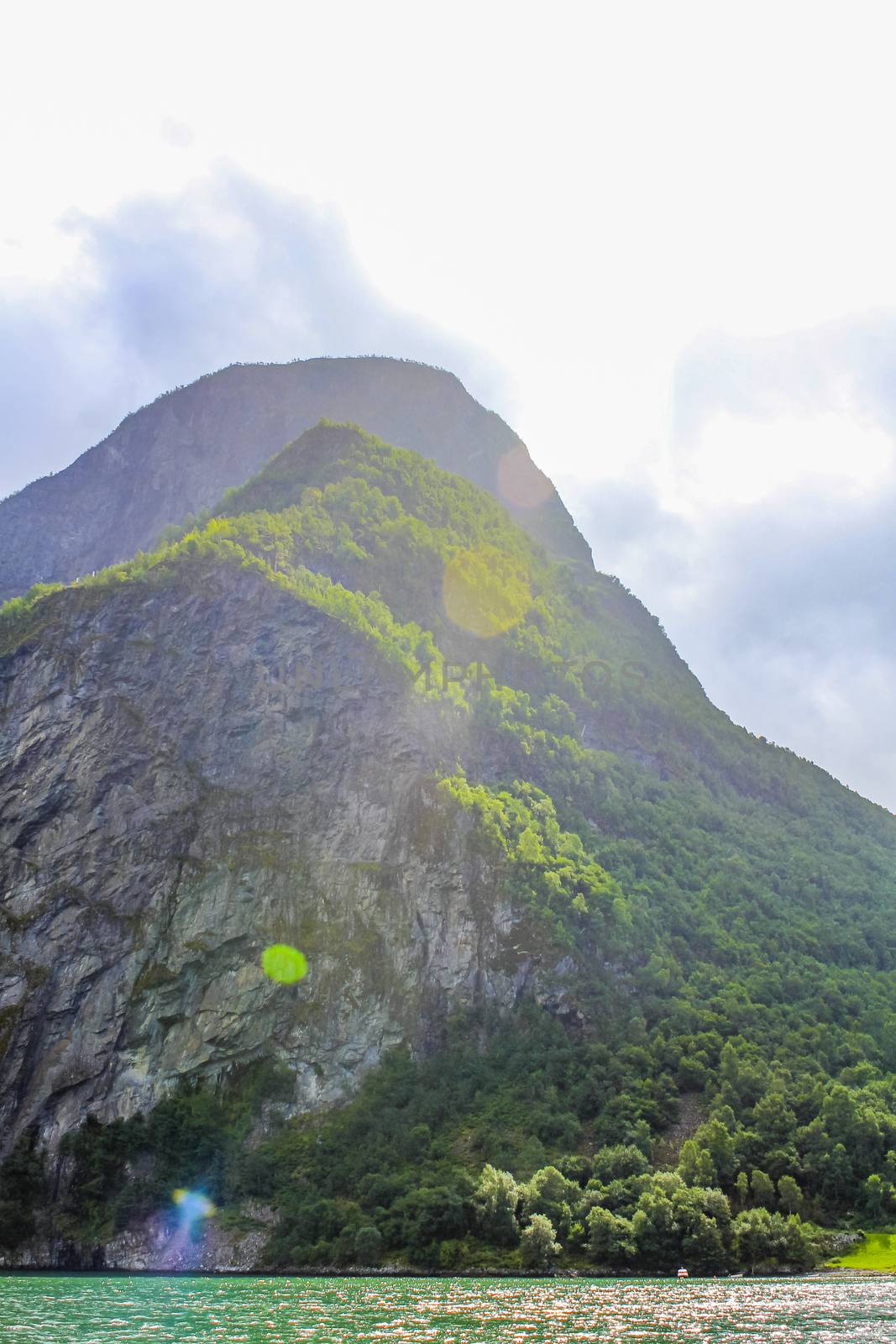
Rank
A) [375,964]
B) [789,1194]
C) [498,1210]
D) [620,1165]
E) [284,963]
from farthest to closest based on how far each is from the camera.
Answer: [375,964] → [284,963] → [620,1165] → [789,1194] → [498,1210]

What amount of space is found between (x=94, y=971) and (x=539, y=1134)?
53.7m

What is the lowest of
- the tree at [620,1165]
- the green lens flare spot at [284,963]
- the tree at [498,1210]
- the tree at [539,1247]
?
the tree at [539,1247]

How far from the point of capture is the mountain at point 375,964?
9381cm

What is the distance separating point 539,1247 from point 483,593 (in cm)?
11419

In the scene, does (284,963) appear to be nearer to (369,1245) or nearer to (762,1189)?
(369,1245)

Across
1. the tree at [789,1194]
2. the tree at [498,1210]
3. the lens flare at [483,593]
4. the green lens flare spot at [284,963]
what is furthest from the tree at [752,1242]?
the lens flare at [483,593]

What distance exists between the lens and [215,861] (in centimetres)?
12481

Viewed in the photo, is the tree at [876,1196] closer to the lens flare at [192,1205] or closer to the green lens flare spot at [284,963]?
the green lens flare spot at [284,963]

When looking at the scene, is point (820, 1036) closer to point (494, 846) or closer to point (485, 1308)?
point (494, 846)

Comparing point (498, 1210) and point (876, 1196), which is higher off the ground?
point (876, 1196)

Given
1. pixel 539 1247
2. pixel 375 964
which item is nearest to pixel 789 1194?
pixel 539 1247

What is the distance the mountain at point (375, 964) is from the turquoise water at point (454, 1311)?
523 inches

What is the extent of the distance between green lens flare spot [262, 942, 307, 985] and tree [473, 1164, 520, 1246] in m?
37.0

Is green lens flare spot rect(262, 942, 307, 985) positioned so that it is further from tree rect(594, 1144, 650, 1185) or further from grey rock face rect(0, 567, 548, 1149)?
tree rect(594, 1144, 650, 1185)
